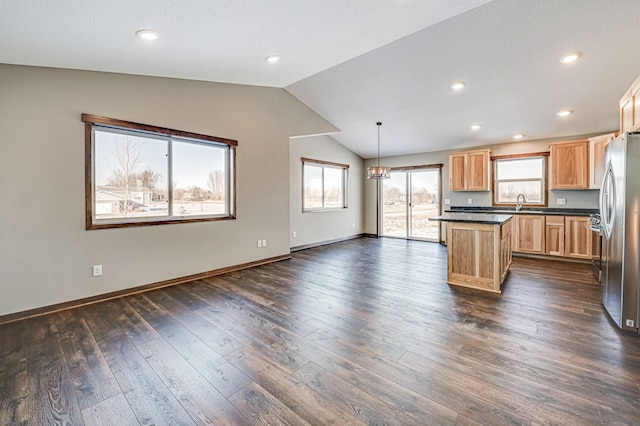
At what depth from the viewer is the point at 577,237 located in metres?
5.20

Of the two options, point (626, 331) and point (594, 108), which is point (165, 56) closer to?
point (626, 331)

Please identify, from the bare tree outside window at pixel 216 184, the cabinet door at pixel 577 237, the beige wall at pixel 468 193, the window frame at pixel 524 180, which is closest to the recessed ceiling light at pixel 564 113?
the beige wall at pixel 468 193

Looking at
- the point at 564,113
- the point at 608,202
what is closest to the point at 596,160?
the point at 564,113

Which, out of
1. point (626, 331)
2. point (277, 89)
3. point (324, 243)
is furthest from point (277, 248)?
point (626, 331)

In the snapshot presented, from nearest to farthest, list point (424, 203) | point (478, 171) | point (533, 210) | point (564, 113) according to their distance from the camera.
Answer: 1. point (564, 113)
2. point (533, 210)
3. point (478, 171)
4. point (424, 203)

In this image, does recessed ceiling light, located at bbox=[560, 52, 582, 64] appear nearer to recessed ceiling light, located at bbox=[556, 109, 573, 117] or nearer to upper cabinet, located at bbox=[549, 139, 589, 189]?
recessed ceiling light, located at bbox=[556, 109, 573, 117]

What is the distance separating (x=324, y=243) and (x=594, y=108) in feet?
18.4

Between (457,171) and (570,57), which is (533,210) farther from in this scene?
(570,57)

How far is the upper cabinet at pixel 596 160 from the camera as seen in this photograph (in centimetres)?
490

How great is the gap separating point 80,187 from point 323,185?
16.7 ft

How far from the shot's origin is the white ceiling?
232cm

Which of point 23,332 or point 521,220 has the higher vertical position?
point 521,220

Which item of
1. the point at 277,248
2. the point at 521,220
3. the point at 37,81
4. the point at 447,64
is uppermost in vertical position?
the point at 447,64

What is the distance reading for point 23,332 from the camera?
8.57 feet
